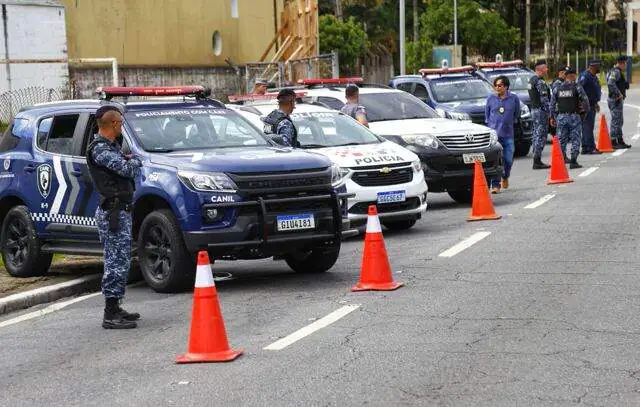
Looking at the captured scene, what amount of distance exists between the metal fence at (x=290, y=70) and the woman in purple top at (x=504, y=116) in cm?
1805

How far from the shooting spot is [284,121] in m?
15.7

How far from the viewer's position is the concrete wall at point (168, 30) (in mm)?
35938

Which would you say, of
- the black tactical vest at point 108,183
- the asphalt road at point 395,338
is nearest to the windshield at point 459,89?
the asphalt road at point 395,338

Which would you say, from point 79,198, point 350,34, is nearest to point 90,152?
point 79,198

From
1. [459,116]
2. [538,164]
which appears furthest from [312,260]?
[459,116]

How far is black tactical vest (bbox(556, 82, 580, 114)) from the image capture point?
24.0m

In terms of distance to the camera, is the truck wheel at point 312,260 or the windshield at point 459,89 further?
the windshield at point 459,89

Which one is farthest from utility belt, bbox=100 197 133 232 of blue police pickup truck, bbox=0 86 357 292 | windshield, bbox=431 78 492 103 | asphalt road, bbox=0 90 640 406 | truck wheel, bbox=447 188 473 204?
windshield, bbox=431 78 492 103

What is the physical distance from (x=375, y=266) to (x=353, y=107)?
7.76 m

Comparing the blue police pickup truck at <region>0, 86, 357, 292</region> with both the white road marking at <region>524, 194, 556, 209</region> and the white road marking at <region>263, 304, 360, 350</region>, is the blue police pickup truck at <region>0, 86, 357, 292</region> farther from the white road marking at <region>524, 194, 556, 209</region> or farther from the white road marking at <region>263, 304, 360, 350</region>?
the white road marking at <region>524, 194, 556, 209</region>

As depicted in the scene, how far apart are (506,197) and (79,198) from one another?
8.62m

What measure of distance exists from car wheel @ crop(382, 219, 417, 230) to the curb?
4461 mm

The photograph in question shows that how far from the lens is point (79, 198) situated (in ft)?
42.6

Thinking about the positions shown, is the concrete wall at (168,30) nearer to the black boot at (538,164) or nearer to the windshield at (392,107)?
the black boot at (538,164)
